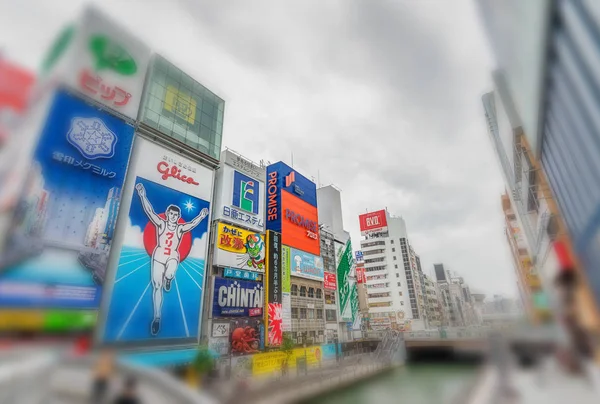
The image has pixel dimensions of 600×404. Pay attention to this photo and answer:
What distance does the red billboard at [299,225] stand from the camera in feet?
115

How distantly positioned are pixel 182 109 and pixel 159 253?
12.8 m

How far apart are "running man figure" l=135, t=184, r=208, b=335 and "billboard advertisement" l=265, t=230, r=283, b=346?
10.5m

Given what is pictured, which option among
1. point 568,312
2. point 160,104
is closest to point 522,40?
point 568,312

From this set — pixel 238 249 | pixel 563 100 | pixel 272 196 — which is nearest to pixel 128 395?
pixel 563 100

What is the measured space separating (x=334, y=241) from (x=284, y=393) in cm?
3864

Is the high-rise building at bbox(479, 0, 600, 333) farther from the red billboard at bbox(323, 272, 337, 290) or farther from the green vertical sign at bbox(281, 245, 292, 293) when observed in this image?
the red billboard at bbox(323, 272, 337, 290)

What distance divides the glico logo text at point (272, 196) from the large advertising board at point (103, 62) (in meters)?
18.3

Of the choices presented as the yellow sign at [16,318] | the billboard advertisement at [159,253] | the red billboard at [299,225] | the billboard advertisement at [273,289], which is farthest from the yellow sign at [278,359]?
the yellow sign at [16,318]

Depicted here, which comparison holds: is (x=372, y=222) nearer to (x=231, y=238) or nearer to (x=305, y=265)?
(x=305, y=265)

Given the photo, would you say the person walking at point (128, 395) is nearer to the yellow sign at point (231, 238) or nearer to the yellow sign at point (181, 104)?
the yellow sign at point (231, 238)

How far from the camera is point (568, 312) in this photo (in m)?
3.68

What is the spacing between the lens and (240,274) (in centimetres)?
2675

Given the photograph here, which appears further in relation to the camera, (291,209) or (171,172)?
(291,209)

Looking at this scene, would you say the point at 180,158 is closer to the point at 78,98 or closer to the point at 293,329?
the point at 78,98
